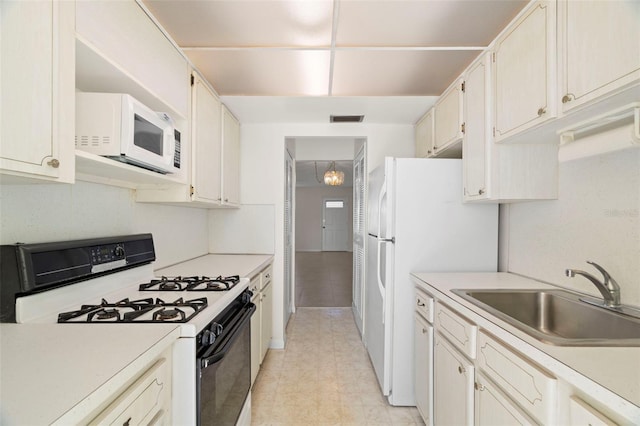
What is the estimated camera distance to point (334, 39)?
6.08ft

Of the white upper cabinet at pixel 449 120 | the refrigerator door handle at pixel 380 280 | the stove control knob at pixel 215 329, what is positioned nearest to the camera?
the stove control knob at pixel 215 329

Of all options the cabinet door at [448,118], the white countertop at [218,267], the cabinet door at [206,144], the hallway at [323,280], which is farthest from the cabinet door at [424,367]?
the hallway at [323,280]

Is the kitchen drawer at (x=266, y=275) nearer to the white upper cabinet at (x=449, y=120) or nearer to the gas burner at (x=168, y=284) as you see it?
the gas burner at (x=168, y=284)

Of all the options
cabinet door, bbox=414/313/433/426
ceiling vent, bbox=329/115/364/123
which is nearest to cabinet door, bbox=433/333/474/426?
cabinet door, bbox=414/313/433/426

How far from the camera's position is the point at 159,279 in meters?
1.82

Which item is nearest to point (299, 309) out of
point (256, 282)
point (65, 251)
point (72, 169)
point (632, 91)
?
point (256, 282)

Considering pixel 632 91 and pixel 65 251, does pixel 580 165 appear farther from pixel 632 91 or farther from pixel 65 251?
pixel 65 251

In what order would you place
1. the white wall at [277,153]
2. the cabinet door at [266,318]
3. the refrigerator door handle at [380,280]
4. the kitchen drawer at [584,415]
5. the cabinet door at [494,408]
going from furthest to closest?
the white wall at [277,153] → the cabinet door at [266,318] → the refrigerator door handle at [380,280] → the cabinet door at [494,408] → the kitchen drawer at [584,415]

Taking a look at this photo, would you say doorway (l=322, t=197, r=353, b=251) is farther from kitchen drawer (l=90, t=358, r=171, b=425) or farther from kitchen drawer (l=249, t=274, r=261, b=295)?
kitchen drawer (l=90, t=358, r=171, b=425)

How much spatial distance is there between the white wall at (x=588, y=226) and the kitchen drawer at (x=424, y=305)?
2.25 feet

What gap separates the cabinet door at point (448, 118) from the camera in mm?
2047

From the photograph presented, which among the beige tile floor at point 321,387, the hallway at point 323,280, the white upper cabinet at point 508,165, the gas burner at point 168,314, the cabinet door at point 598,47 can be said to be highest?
the cabinet door at point 598,47

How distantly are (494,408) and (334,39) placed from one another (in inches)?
80.8

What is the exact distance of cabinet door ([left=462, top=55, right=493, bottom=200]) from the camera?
1754 mm
